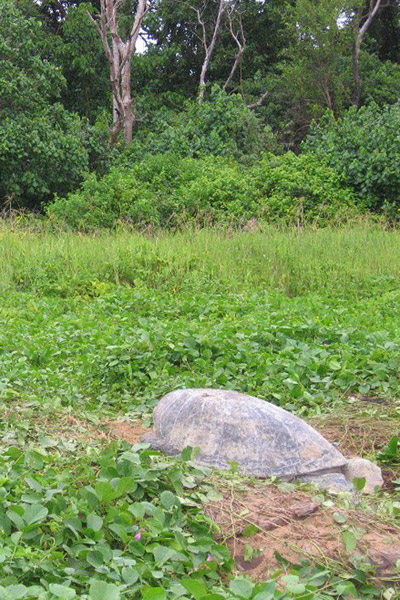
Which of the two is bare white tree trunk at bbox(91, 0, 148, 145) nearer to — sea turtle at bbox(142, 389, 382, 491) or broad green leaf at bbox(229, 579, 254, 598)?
sea turtle at bbox(142, 389, 382, 491)

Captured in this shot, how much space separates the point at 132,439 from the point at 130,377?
3.52 feet

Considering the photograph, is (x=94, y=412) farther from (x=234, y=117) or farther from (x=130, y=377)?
(x=234, y=117)

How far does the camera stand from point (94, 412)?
483cm

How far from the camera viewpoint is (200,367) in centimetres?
540

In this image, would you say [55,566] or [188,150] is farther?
[188,150]

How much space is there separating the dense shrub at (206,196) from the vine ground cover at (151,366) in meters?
2.42

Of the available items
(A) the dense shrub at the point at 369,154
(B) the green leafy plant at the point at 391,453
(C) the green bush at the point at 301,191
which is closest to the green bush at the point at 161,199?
(C) the green bush at the point at 301,191

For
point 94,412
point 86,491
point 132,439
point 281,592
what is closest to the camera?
point 281,592

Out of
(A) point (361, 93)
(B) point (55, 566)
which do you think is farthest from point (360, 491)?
(A) point (361, 93)

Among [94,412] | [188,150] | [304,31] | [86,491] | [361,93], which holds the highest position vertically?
[304,31]

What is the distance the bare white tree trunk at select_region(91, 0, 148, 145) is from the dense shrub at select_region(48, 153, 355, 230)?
267 cm

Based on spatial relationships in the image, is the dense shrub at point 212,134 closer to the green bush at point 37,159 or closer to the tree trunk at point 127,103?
the tree trunk at point 127,103

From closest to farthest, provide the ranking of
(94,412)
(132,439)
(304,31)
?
(132,439)
(94,412)
(304,31)

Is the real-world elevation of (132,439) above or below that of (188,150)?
below
